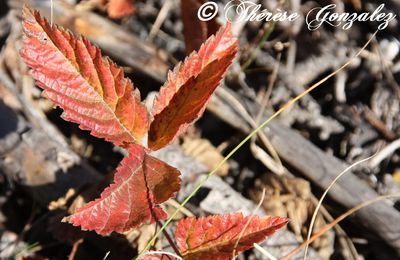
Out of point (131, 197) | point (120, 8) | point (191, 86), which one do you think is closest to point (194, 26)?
point (120, 8)

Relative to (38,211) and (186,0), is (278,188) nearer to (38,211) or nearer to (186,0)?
(186,0)

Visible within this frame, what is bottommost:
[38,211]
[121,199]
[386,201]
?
[38,211]

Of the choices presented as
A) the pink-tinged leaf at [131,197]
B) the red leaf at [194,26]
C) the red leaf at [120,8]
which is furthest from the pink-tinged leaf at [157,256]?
the red leaf at [120,8]

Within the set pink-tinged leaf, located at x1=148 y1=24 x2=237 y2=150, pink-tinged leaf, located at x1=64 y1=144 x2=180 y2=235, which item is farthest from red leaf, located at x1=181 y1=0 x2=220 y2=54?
pink-tinged leaf, located at x1=64 y1=144 x2=180 y2=235

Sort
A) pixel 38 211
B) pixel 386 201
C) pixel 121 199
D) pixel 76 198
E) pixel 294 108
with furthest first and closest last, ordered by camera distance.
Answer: pixel 294 108 < pixel 38 211 < pixel 386 201 < pixel 76 198 < pixel 121 199

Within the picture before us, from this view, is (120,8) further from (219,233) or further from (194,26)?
(219,233)

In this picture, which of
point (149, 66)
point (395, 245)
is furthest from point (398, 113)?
point (149, 66)

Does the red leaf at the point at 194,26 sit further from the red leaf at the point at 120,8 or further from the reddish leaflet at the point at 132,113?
the reddish leaflet at the point at 132,113
